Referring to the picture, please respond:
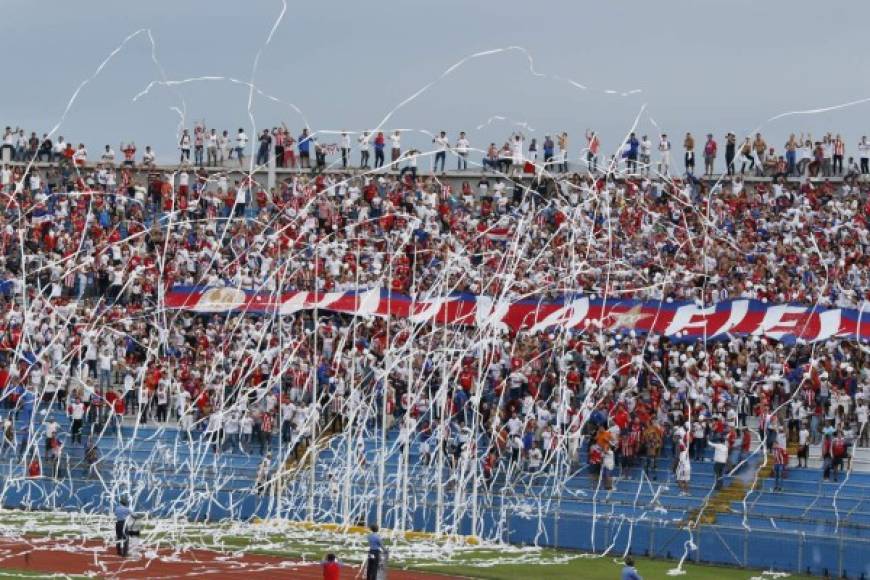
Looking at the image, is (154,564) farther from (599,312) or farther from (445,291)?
(599,312)

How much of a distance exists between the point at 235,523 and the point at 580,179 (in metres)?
20.7

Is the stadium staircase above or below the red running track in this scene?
above

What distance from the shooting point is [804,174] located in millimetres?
60156

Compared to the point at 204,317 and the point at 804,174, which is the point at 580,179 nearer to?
the point at 804,174

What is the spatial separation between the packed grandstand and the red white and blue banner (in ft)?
0.28

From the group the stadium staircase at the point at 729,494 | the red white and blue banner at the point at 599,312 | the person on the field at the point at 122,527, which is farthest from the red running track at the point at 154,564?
the red white and blue banner at the point at 599,312

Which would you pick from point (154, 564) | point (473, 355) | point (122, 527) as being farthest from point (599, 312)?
point (154, 564)

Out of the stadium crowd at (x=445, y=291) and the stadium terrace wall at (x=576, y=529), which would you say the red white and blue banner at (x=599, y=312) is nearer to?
the stadium crowd at (x=445, y=291)

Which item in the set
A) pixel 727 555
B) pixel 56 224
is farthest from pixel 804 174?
pixel 727 555

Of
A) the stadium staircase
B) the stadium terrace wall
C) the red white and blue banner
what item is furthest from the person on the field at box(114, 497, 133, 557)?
the stadium staircase

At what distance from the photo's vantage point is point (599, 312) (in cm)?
4856

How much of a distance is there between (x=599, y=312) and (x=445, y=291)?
354 cm

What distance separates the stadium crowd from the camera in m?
42.8

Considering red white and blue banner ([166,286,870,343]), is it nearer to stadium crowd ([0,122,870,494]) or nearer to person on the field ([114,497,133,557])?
stadium crowd ([0,122,870,494])
